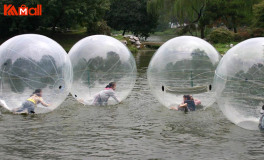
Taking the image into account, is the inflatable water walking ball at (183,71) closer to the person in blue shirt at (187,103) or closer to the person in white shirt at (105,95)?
the person in blue shirt at (187,103)

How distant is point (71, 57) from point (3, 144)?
13.3ft

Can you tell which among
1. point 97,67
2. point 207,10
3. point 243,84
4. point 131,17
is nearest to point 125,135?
point 243,84

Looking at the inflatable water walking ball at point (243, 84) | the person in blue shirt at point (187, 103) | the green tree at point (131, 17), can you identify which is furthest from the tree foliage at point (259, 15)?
the inflatable water walking ball at point (243, 84)

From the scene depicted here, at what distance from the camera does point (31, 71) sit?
33.1 ft

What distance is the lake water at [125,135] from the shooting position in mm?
7582

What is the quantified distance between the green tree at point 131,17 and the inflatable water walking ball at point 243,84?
49747 millimetres

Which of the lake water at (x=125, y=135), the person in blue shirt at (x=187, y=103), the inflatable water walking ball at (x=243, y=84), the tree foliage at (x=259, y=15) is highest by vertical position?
the tree foliage at (x=259, y=15)

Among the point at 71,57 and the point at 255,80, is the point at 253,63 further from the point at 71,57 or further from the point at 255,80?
the point at 71,57

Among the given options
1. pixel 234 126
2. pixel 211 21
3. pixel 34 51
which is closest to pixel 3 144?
pixel 34 51

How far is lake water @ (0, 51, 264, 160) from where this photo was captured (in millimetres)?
7582

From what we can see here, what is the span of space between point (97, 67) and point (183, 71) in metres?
2.33

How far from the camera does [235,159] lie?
23.9ft

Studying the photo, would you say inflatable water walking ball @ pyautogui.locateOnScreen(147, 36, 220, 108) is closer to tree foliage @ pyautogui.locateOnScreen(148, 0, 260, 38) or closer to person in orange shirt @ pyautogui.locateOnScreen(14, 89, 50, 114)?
person in orange shirt @ pyautogui.locateOnScreen(14, 89, 50, 114)

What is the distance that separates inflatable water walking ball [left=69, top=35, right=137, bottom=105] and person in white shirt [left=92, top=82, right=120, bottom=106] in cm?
10
